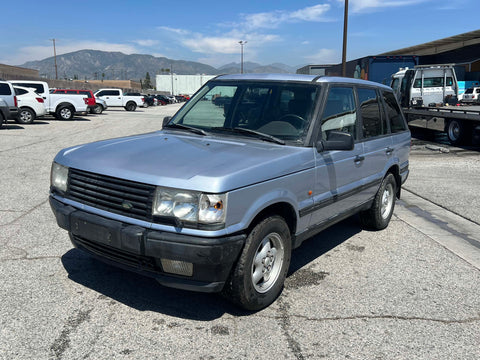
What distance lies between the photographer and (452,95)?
68.1 ft

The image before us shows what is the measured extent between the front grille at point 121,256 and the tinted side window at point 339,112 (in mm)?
1941

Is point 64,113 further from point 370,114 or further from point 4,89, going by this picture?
point 370,114

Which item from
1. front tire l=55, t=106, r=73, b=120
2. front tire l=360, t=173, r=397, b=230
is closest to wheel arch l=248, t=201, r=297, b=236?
front tire l=360, t=173, r=397, b=230

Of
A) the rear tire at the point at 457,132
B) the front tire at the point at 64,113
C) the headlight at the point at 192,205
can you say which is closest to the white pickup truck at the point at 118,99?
the front tire at the point at 64,113

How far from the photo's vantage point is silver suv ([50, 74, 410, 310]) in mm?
2920

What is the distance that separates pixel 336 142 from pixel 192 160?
1.33 metres

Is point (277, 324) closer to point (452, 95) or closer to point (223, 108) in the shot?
point (223, 108)

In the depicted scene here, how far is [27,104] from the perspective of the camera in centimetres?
1980

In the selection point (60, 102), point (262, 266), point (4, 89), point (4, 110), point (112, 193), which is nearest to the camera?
point (112, 193)

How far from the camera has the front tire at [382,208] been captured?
5.40m

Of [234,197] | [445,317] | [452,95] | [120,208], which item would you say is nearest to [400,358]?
[445,317]

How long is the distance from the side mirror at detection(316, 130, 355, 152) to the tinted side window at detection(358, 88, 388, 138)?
1070mm

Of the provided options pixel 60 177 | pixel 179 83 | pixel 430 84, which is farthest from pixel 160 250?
pixel 179 83

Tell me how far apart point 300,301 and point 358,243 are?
5.93 feet
